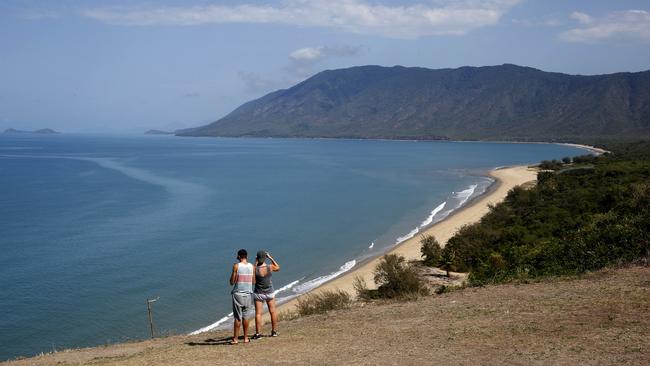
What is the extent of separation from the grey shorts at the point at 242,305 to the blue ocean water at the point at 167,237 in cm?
1022

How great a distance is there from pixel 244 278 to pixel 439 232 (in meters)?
26.5

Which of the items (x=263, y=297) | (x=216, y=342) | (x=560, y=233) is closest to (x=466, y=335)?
(x=263, y=297)

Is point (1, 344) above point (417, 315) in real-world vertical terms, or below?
below

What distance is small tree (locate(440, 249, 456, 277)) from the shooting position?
70.7 feet

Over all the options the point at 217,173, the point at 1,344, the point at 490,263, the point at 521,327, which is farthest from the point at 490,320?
the point at 217,173

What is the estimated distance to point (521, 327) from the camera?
332 inches

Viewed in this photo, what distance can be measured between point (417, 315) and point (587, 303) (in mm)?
2778

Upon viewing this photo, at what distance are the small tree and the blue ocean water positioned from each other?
559 cm

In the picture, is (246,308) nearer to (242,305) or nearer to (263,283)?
(242,305)

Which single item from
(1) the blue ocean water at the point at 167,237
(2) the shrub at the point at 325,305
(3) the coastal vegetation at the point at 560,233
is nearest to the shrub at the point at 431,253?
(3) the coastal vegetation at the point at 560,233

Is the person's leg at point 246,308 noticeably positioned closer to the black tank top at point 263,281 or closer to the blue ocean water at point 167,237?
the black tank top at point 263,281

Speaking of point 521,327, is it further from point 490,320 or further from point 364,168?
point 364,168

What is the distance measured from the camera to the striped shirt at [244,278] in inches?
345

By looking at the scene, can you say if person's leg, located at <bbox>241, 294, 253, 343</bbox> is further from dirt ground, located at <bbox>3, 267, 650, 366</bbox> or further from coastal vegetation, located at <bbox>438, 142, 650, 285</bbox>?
coastal vegetation, located at <bbox>438, 142, 650, 285</bbox>
